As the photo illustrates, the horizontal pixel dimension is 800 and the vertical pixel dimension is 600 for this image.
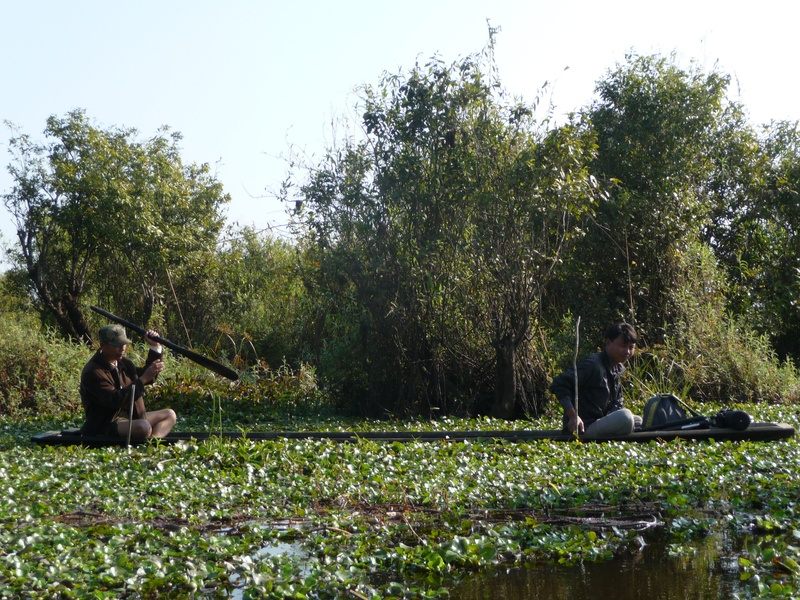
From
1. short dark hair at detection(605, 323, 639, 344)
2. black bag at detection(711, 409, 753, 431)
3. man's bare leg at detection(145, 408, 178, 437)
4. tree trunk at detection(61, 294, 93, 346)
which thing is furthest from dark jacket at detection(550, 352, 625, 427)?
tree trunk at detection(61, 294, 93, 346)

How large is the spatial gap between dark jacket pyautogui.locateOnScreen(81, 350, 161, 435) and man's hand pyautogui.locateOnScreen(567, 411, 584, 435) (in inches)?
161

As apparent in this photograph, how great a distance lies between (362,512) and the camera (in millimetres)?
7133

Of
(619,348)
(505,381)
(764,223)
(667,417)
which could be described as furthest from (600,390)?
(764,223)

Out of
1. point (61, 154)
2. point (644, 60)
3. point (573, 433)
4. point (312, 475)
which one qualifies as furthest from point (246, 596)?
point (61, 154)

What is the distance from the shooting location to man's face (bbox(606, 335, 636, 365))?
397 inches

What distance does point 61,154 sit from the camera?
22031 mm

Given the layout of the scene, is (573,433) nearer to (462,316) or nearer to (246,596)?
(462,316)

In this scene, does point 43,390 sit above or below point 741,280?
below

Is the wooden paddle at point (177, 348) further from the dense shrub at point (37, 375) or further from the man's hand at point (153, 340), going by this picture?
the dense shrub at point (37, 375)

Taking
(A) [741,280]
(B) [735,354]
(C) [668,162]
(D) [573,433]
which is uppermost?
(C) [668,162]

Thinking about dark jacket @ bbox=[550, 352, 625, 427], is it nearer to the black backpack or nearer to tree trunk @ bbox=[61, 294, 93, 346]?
the black backpack

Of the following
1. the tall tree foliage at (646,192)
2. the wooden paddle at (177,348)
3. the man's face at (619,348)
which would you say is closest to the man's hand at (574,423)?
the man's face at (619,348)

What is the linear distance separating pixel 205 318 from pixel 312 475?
16.4m

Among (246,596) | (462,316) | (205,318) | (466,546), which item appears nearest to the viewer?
(246,596)
